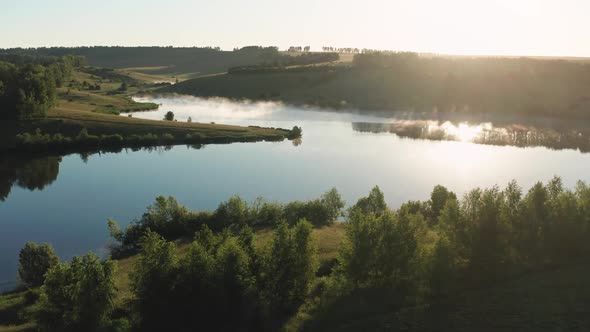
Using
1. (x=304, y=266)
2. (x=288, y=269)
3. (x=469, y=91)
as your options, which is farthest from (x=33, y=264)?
(x=469, y=91)

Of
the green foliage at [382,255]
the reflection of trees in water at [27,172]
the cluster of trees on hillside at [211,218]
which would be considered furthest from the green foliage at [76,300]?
the reflection of trees in water at [27,172]

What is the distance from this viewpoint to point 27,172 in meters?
82.9

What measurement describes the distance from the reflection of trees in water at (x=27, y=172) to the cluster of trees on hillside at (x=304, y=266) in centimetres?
4082

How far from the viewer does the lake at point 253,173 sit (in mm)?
60125

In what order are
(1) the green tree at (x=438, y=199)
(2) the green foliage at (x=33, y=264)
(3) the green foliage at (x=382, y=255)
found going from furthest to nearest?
1. (1) the green tree at (x=438, y=199)
2. (2) the green foliage at (x=33, y=264)
3. (3) the green foliage at (x=382, y=255)

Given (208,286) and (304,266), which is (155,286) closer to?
(208,286)

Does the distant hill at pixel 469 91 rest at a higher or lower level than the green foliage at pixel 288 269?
higher

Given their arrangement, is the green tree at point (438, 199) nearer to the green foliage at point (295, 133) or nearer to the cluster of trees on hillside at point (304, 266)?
the cluster of trees on hillside at point (304, 266)

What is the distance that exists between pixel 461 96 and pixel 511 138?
191 feet

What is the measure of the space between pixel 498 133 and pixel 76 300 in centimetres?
11644

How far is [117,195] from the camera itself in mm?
70625

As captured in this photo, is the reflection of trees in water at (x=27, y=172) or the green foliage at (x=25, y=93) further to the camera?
the green foliage at (x=25, y=93)

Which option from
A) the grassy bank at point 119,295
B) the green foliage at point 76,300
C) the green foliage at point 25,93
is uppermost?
the green foliage at point 25,93

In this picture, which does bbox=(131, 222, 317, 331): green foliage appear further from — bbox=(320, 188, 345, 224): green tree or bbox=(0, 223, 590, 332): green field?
bbox=(320, 188, 345, 224): green tree
